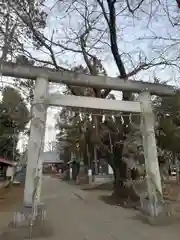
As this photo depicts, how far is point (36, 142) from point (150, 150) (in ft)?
10.8

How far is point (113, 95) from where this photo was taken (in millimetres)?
16797

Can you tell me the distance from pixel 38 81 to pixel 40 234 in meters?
3.90

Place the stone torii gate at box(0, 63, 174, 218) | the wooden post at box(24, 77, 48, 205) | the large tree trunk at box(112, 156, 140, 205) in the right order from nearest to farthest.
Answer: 1. the wooden post at box(24, 77, 48, 205)
2. the stone torii gate at box(0, 63, 174, 218)
3. the large tree trunk at box(112, 156, 140, 205)

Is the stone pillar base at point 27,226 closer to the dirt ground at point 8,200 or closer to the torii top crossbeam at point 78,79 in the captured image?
the torii top crossbeam at point 78,79

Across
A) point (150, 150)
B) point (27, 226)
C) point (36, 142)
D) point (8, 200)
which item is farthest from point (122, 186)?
point (27, 226)

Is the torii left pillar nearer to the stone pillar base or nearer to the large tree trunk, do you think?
the stone pillar base

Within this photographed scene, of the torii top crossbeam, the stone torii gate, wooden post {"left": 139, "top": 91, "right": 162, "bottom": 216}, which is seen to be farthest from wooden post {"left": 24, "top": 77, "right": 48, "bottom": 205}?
wooden post {"left": 139, "top": 91, "right": 162, "bottom": 216}

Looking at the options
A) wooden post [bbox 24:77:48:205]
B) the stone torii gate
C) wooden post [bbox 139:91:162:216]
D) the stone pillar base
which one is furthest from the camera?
wooden post [bbox 139:91:162:216]

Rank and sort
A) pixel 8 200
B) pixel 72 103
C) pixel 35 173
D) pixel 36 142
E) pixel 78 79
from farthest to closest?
pixel 8 200
pixel 78 79
pixel 72 103
pixel 36 142
pixel 35 173

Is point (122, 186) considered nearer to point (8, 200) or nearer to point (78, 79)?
point (8, 200)

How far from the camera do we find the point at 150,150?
969 cm

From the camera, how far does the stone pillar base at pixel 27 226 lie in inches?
301

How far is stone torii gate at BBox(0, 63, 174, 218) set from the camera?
853cm

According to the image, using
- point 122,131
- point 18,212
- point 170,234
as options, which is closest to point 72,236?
point 18,212
